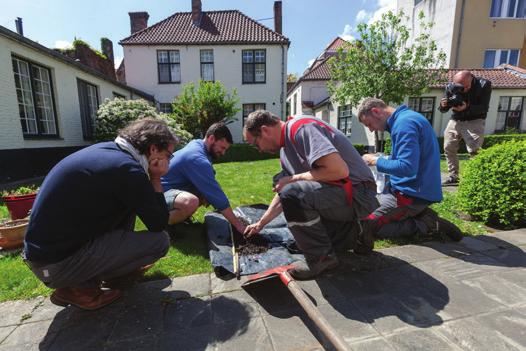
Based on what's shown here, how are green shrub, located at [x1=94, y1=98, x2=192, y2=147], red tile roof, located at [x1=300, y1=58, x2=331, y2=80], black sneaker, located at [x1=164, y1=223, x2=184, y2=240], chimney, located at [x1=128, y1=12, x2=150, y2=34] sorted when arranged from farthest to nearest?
red tile roof, located at [x1=300, y1=58, x2=331, y2=80] < chimney, located at [x1=128, y1=12, x2=150, y2=34] < green shrub, located at [x1=94, y1=98, x2=192, y2=147] < black sneaker, located at [x1=164, y1=223, x2=184, y2=240]

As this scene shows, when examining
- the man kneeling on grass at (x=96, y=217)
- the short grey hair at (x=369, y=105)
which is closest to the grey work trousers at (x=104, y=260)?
the man kneeling on grass at (x=96, y=217)

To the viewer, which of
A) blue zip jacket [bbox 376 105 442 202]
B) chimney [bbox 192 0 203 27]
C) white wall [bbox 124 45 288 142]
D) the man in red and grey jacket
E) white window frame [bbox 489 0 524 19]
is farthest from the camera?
chimney [bbox 192 0 203 27]

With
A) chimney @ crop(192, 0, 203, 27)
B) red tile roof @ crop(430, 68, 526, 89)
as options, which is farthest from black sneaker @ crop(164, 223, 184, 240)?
chimney @ crop(192, 0, 203, 27)

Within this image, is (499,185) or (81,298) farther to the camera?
(499,185)

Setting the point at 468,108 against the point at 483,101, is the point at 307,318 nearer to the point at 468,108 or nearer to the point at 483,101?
the point at 468,108

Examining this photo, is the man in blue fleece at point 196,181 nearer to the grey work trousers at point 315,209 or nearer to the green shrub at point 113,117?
the grey work trousers at point 315,209

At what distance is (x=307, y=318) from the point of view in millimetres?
1876

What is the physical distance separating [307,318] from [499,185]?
9.89ft

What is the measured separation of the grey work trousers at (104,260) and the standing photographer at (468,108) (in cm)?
538

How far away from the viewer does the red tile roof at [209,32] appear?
690 inches

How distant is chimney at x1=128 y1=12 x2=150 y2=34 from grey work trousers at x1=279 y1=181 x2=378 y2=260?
23794mm

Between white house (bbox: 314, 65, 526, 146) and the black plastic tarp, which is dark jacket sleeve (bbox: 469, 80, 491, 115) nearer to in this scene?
the black plastic tarp

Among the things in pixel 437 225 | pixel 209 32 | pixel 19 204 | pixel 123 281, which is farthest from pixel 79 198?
pixel 209 32

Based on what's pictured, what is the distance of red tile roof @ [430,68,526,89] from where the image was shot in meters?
16.1
